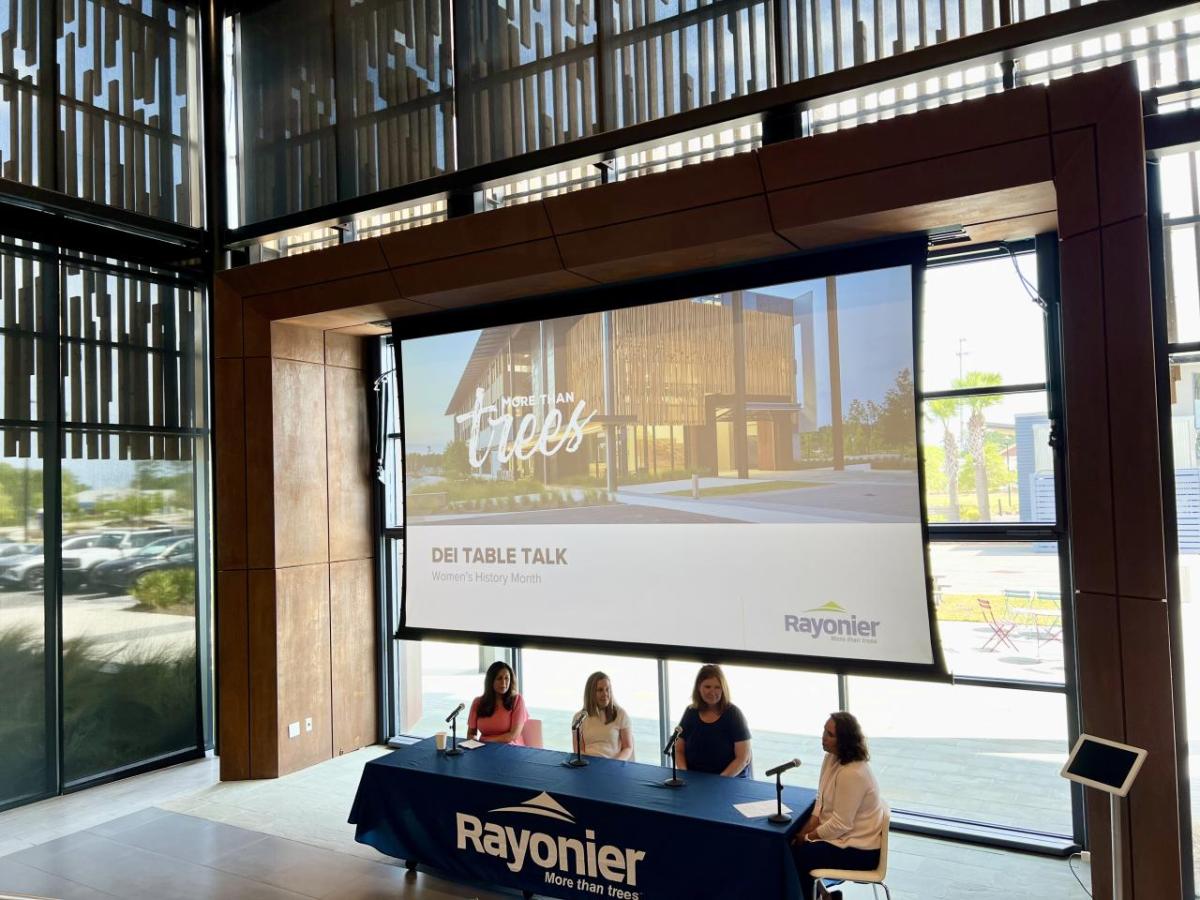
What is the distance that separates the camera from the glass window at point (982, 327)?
5297 mm

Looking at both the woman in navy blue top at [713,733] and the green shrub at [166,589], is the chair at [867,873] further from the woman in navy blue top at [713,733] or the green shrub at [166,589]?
the green shrub at [166,589]

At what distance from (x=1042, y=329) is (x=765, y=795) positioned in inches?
125

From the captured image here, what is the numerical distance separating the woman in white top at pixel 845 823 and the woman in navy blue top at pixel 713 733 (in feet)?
2.85

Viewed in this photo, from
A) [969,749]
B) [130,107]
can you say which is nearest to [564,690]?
[969,749]

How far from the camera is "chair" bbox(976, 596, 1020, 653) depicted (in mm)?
5379

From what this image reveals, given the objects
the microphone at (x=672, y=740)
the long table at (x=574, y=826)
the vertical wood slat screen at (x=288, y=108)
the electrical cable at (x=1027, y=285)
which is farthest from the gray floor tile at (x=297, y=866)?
the electrical cable at (x=1027, y=285)

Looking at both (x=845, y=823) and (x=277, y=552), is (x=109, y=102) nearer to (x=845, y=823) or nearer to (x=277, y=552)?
(x=277, y=552)

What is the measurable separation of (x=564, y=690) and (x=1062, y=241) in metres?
4.90

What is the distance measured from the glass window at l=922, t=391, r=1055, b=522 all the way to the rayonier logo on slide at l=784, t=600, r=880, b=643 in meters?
0.85

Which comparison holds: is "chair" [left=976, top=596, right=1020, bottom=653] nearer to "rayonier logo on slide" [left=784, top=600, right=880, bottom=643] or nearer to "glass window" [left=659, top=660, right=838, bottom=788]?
"rayonier logo on slide" [left=784, top=600, right=880, bottom=643]

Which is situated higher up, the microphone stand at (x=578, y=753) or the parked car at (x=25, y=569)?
the parked car at (x=25, y=569)

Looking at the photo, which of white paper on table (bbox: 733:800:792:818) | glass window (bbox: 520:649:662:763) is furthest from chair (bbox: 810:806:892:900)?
glass window (bbox: 520:649:662:763)

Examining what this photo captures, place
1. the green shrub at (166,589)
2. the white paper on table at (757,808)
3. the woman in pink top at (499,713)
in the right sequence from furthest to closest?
1. the green shrub at (166,589)
2. the woman in pink top at (499,713)
3. the white paper on table at (757,808)

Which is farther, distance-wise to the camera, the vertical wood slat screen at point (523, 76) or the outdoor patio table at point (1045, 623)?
the vertical wood slat screen at point (523, 76)
